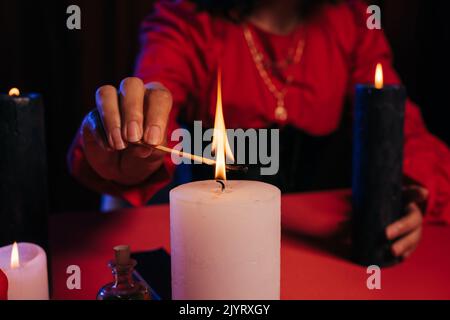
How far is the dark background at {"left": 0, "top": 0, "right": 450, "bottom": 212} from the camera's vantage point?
1634 millimetres

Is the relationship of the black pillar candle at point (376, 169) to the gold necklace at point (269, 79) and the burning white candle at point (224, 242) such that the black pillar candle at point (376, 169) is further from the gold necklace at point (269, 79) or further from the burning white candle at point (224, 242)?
the gold necklace at point (269, 79)

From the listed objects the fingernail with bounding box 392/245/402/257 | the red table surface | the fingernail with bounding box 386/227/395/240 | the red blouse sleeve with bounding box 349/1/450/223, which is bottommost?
the red table surface

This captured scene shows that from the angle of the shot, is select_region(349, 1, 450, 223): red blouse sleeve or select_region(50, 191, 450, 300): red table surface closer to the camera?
select_region(50, 191, 450, 300): red table surface

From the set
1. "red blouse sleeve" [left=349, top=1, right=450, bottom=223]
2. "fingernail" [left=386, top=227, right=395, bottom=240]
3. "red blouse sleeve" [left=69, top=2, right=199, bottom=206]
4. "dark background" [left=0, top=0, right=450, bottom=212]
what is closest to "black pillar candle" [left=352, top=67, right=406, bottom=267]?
"fingernail" [left=386, top=227, right=395, bottom=240]

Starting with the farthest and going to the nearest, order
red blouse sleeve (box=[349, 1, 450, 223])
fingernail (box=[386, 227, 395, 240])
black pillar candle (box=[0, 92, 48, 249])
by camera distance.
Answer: red blouse sleeve (box=[349, 1, 450, 223]), fingernail (box=[386, 227, 395, 240]), black pillar candle (box=[0, 92, 48, 249])

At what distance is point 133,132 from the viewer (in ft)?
1.72

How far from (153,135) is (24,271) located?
Answer: 0.55ft

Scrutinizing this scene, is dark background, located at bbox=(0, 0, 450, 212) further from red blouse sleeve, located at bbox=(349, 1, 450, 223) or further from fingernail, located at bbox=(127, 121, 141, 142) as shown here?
fingernail, located at bbox=(127, 121, 141, 142)

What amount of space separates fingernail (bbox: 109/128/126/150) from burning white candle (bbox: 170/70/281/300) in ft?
0.60

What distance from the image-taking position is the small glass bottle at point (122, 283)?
437 millimetres

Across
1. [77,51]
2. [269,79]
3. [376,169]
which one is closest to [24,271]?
[376,169]

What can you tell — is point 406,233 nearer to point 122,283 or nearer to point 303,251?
point 303,251
